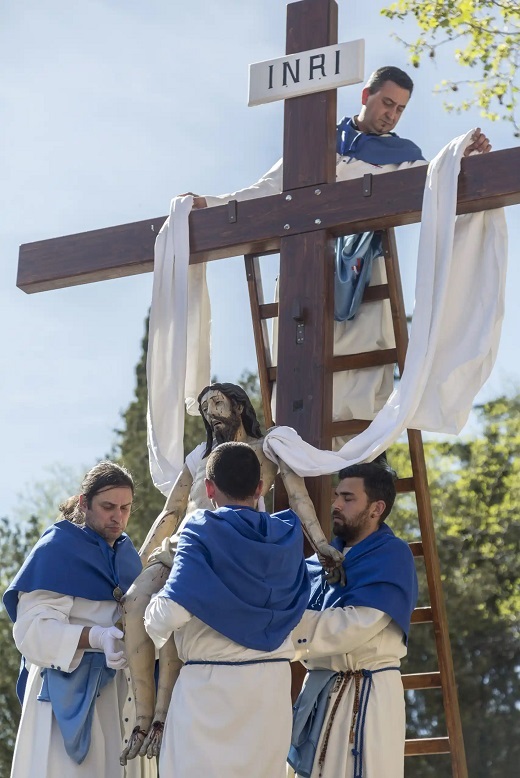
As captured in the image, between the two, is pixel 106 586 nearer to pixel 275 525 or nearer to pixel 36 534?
pixel 275 525

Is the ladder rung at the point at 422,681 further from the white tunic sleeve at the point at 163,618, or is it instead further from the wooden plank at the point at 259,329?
the white tunic sleeve at the point at 163,618

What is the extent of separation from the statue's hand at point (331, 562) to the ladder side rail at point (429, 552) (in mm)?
918

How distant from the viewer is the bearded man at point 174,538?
5.21m

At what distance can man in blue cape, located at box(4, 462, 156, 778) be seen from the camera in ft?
18.6

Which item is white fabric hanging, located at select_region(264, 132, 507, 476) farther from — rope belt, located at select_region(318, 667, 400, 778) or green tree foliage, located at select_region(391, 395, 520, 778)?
green tree foliage, located at select_region(391, 395, 520, 778)

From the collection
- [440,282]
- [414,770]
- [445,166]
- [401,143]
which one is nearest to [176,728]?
[440,282]

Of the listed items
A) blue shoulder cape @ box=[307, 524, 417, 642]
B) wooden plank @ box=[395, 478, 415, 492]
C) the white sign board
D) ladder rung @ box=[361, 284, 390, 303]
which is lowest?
blue shoulder cape @ box=[307, 524, 417, 642]

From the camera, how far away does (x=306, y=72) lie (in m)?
6.32

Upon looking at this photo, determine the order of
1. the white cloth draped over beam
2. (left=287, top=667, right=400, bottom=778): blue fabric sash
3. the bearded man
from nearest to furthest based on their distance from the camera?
the bearded man < (left=287, top=667, right=400, bottom=778): blue fabric sash < the white cloth draped over beam

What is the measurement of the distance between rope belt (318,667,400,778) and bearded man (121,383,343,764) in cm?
44

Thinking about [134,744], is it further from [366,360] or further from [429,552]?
[366,360]

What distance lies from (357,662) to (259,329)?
74.4 inches

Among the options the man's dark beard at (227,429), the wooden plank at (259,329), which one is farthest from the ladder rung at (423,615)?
the man's dark beard at (227,429)

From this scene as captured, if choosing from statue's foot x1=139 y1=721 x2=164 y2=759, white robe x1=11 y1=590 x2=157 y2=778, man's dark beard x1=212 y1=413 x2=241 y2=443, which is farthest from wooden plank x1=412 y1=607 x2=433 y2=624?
statue's foot x1=139 y1=721 x2=164 y2=759
